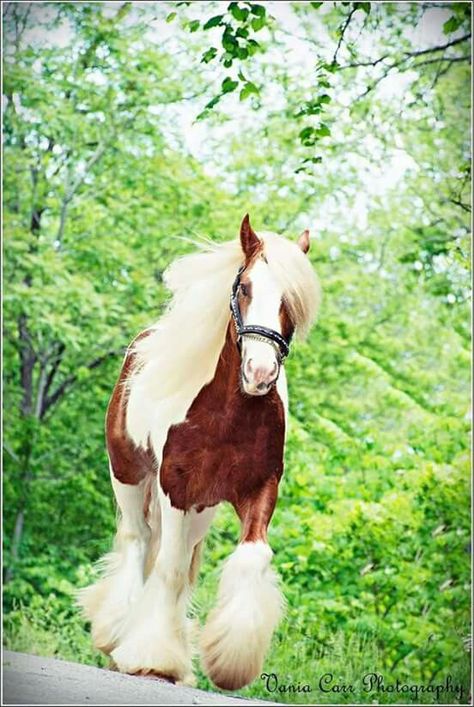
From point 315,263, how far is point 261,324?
4470 mm

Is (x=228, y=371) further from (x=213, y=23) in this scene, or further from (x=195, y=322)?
(x=213, y=23)

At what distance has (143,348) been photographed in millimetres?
2902

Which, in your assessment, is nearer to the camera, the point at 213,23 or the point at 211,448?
the point at 211,448

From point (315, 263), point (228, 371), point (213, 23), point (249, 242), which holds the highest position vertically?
point (315, 263)

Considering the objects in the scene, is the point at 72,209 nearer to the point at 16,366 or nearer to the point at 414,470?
the point at 16,366

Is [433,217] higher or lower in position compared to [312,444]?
higher

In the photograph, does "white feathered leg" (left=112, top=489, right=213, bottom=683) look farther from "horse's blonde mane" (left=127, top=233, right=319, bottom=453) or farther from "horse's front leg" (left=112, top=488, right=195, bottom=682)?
"horse's blonde mane" (left=127, top=233, right=319, bottom=453)

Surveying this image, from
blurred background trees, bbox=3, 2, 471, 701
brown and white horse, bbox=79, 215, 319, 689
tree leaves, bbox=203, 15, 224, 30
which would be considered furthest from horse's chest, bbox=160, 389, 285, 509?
blurred background trees, bbox=3, 2, 471, 701

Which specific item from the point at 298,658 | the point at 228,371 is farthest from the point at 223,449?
the point at 298,658

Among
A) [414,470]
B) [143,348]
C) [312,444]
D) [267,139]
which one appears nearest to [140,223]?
[267,139]

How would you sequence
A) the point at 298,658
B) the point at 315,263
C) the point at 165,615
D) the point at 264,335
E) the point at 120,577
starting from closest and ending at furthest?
1. the point at 264,335
2. the point at 165,615
3. the point at 120,577
4. the point at 298,658
5. the point at 315,263

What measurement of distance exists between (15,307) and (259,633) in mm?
4082

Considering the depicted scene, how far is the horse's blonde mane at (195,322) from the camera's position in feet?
8.45

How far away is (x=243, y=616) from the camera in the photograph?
2441mm
